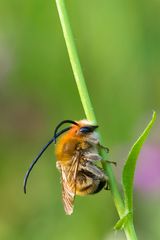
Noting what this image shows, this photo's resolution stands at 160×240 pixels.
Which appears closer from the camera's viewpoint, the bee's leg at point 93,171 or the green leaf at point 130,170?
the green leaf at point 130,170

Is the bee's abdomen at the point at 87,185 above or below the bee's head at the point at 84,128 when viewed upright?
below

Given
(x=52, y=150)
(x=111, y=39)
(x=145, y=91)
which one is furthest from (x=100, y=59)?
(x=52, y=150)

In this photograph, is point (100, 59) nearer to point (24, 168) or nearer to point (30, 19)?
point (30, 19)

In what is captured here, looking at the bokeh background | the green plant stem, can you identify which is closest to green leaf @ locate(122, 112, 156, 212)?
the green plant stem

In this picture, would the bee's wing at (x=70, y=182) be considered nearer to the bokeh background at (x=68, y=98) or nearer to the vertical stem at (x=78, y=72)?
the vertical stem at (x=78, y=72)

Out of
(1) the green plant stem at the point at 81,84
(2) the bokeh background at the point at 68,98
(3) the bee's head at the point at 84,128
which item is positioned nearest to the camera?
(1) the green plant stem at the point at 81,84

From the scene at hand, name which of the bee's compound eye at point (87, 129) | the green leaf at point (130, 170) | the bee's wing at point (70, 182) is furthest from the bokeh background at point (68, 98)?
the green leaf at point (130, 170)

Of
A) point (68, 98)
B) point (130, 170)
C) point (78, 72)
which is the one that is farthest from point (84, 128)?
point (68, 98)
